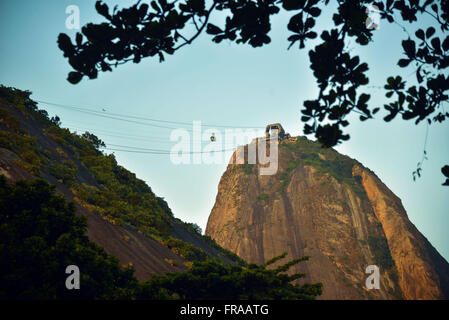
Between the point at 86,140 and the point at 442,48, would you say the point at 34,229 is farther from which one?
the point at 86,140

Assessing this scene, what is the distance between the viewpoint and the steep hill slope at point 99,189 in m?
19.4

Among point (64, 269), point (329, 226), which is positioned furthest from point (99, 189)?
point (329, 226)

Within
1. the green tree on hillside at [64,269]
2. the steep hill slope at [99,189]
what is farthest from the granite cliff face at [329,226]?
the green tree on hillside at [64,269]

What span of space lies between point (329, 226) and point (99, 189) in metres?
43.1

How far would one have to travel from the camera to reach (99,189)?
2798 centimetres

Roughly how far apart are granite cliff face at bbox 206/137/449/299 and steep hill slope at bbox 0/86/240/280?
2117 cm

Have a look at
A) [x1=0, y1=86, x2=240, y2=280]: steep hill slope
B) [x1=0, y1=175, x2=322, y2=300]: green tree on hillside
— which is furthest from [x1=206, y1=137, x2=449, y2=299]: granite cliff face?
[x1=0, y1=175, x2=322, y2=300]: green tree on hillside

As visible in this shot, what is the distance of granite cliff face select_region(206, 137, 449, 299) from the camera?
4706 centimetres

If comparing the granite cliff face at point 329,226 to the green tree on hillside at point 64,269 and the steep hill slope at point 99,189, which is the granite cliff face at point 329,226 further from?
the green tree on hillside at point 64,269

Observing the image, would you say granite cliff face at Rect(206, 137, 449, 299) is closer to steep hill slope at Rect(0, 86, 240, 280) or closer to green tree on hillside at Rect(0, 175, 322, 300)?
steep hill slope at Rect(0, 86, 240, 280)

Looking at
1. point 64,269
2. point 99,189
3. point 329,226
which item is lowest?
point 64,269

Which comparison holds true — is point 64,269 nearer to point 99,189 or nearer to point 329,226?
point 99,189

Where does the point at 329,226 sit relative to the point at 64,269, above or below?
above
